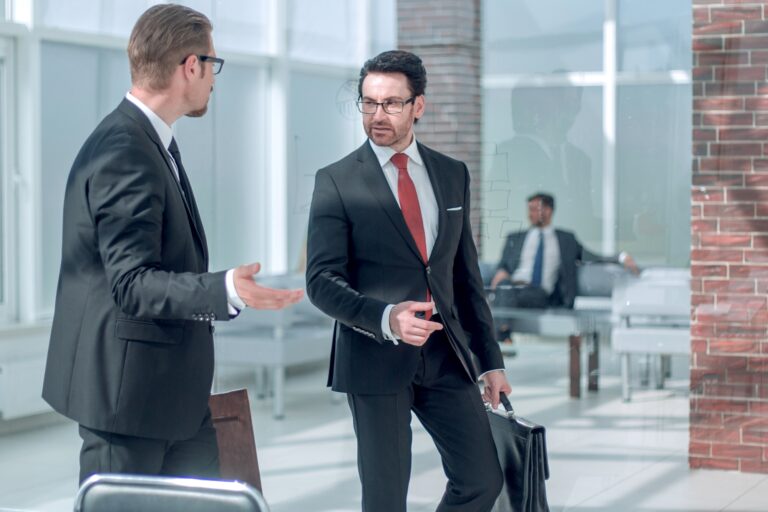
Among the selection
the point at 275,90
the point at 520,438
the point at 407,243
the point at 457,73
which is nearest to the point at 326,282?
the point at 407,243

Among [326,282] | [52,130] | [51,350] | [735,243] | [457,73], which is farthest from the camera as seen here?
[52,130]

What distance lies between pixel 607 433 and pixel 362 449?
2.05 meters

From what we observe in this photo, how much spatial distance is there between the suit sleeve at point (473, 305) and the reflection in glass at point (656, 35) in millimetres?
1666

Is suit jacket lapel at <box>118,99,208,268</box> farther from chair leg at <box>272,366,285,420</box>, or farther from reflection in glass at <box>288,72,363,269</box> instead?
chair leg at <box>272,366,285,420</box>

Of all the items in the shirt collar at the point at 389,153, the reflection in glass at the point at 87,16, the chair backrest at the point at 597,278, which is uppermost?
the reflection in glass at the point at 87,16

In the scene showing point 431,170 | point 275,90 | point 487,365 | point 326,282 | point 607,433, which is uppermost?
point 275,90

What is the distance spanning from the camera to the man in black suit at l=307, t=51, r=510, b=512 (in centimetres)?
314

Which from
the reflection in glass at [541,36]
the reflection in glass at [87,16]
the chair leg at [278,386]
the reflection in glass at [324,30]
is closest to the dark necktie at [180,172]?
the reflection in glass at [541,36]

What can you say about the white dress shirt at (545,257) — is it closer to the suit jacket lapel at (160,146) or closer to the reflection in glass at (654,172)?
the reflection in glass at (654,172)

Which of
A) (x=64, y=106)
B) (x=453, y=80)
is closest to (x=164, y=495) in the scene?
(x=453, y=80)

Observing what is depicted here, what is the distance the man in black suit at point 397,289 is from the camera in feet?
10.3

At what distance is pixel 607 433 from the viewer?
196 inches

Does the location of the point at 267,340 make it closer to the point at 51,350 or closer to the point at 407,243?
the point at 407,243

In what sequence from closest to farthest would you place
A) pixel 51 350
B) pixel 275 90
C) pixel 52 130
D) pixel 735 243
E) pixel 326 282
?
1. pixel 51 350
2. pixel 326 282
3. pixel 735 243
4. pixel 275 90
5. pixel 52 130
